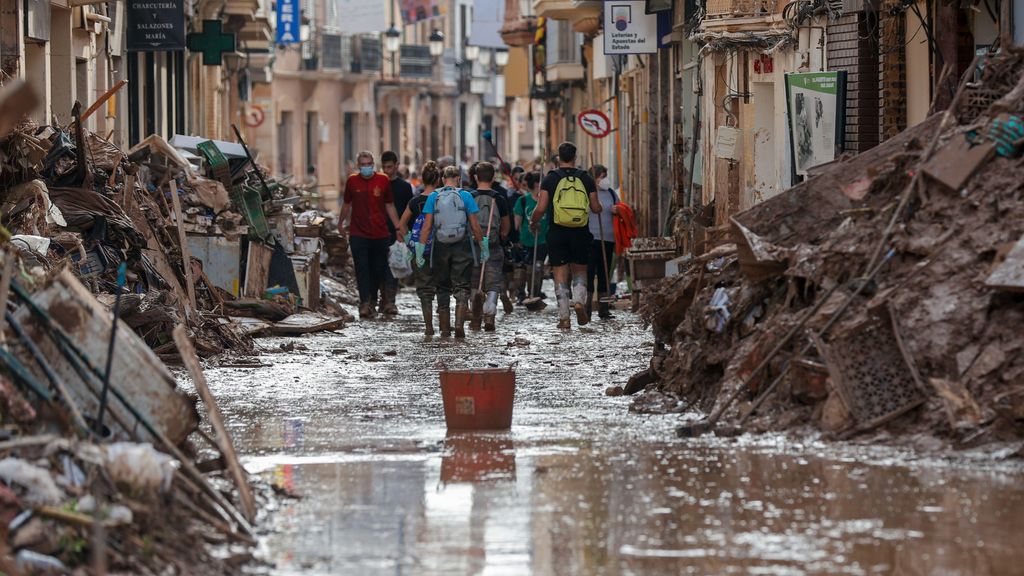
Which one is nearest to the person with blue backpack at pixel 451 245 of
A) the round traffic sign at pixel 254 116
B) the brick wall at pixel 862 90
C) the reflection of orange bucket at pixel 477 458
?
the brick wall at pixel 862 90

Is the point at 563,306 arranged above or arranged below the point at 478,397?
below

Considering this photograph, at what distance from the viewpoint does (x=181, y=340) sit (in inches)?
325

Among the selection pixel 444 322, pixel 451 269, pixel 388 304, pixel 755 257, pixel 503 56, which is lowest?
pixel 388 304

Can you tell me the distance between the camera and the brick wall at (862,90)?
1761cm

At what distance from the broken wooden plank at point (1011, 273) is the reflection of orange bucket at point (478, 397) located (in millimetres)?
2578

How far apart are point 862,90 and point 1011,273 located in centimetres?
855

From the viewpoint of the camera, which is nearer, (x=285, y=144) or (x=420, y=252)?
(x=420, y=252)

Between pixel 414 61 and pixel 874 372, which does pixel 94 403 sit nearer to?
pixel 874 372

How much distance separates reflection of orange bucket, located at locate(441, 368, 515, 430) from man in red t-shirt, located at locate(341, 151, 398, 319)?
32.1ft

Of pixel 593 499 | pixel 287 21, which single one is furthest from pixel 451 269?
pixel 287 21

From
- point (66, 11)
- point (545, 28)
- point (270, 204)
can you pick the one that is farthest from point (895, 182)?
point (545, 28)

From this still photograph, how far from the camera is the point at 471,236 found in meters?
17.5

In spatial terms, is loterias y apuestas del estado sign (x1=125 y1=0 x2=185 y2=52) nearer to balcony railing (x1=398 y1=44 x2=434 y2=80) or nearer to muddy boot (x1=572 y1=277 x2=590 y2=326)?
muddy boot (x1=572 y1=277 x2=590 y2=326)

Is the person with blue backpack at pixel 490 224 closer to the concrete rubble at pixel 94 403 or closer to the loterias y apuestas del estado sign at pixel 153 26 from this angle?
the concrete rubble at pixel 94 403
